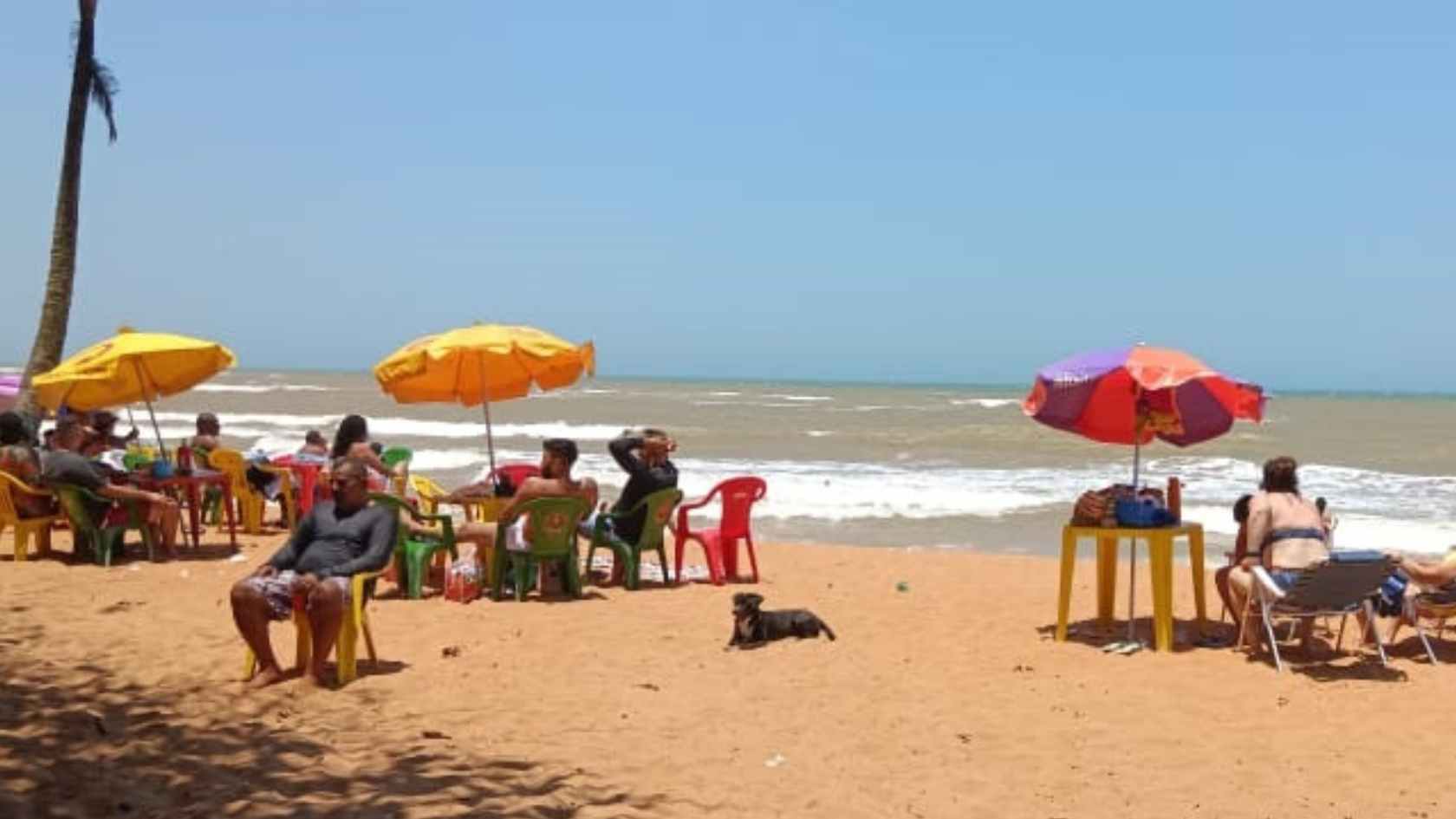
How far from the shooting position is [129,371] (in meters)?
10.8

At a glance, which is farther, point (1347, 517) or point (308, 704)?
point (1347, 517)

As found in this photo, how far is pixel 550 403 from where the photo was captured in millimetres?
54281

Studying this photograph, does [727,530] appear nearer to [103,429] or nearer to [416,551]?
[416,551]

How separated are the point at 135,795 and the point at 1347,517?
15.3 m

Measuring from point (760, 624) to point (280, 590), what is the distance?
8.15 ft

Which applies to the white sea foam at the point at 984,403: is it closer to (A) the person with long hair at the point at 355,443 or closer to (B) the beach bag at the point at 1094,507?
Result: (A) the person with long hair at the point at 355,443

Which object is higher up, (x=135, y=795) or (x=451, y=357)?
(x=451, y=357)

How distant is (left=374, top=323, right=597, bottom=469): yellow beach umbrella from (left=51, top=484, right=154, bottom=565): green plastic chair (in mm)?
1992

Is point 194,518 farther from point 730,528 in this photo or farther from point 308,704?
point 308,704

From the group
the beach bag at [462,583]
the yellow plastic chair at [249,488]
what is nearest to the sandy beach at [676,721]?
the beach bag at [462,583]

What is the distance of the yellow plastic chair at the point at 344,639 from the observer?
230 inches

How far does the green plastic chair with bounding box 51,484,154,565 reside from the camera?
9062 mm

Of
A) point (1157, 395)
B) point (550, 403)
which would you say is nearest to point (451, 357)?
point (1157, 395)

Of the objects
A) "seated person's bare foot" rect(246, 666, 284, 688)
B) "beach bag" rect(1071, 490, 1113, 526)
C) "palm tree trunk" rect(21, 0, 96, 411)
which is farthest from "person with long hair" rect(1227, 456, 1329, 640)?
"palm tree trunk" rect(21, 0, 96, 411)
